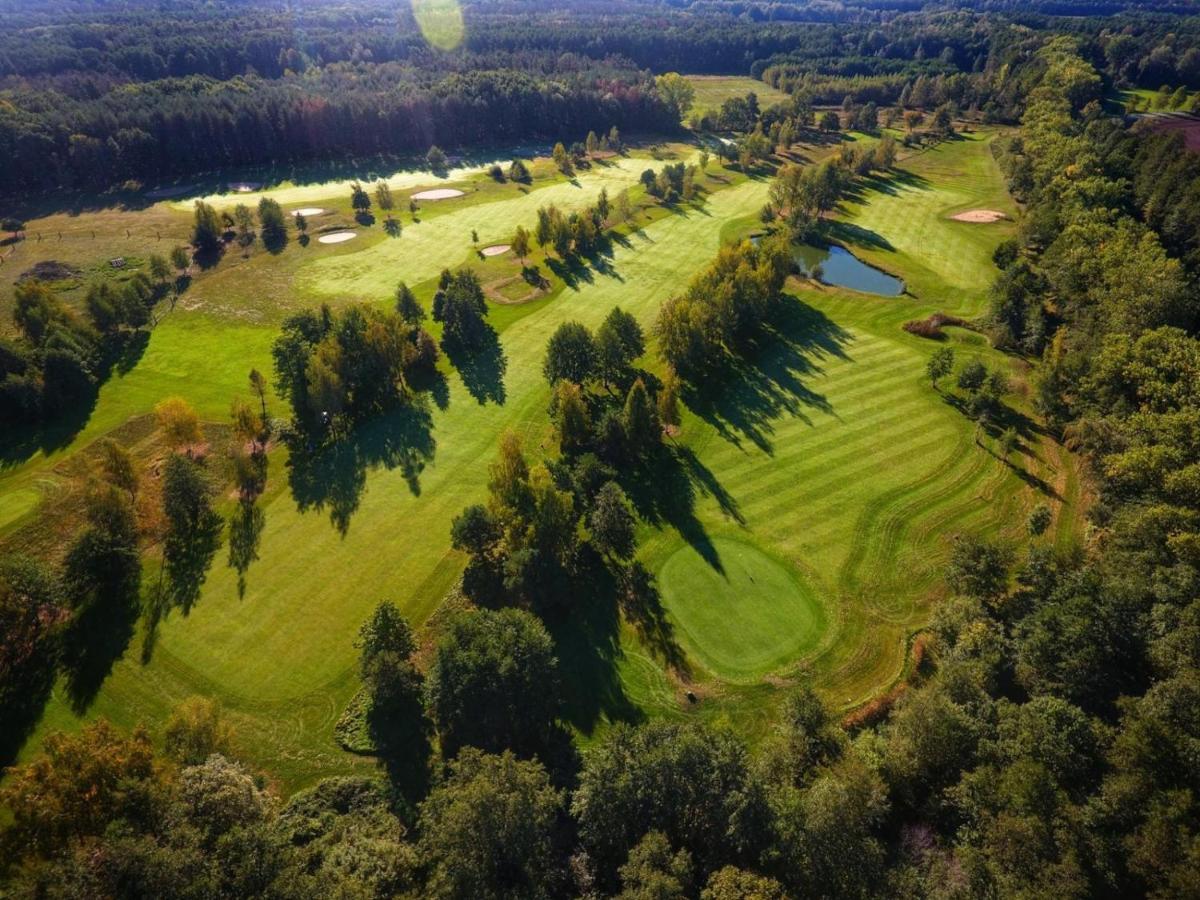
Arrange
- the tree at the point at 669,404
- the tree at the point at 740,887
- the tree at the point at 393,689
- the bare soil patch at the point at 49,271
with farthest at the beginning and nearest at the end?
1. the bare soil patch at the point at 49,271
2. the tree at the point at 669,404
3. the tree at the point at 393,689
4. the tree at the point at 740,887

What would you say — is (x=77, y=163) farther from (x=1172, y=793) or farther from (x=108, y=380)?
(x=1172, y=793)

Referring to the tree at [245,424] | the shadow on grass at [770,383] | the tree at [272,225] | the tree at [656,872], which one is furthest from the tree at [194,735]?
the tree at [272,225]

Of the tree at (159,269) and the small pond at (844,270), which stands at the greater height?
the tree at (159,269)

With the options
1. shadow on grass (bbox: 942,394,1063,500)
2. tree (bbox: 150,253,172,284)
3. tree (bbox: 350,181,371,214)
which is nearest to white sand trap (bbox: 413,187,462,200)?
tree (bbox: 350,181,371,214)

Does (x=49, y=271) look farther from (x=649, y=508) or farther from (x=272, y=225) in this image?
(x=649, y=508)

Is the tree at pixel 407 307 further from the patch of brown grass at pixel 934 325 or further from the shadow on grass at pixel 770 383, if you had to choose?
the patch of brown grass at pixel 934 325

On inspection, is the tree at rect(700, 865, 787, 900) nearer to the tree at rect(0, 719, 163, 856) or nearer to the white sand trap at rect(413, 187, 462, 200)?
the tree at rect(0, 719, 163, 856)
